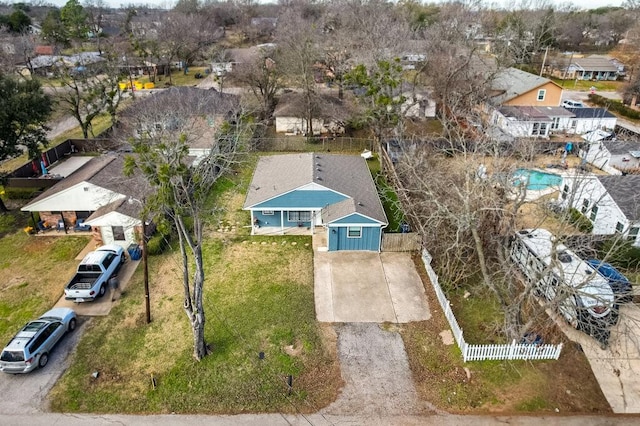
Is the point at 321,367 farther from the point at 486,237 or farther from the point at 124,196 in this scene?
the point at 124,196

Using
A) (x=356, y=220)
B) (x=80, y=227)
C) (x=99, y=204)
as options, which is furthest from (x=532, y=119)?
(x=80, y=227)

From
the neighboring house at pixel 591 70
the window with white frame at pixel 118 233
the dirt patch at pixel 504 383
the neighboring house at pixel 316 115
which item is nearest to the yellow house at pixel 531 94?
the neighboring house at pixel 316 115

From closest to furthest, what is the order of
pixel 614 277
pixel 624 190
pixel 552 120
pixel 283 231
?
pixel 614 277
pixel 624 190
pixel 283 231
pixel 552 120

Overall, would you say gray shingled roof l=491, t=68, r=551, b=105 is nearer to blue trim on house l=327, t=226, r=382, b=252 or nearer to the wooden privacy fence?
the wooden privacy fence

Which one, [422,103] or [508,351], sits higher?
[422,103]

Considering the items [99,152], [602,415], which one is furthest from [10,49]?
[602,415]

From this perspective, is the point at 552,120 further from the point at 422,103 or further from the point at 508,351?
the point at 508,351

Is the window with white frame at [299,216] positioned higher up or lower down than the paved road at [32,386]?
higher up

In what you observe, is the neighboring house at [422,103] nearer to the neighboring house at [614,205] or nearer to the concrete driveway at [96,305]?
the neighboring house at [614,205]
